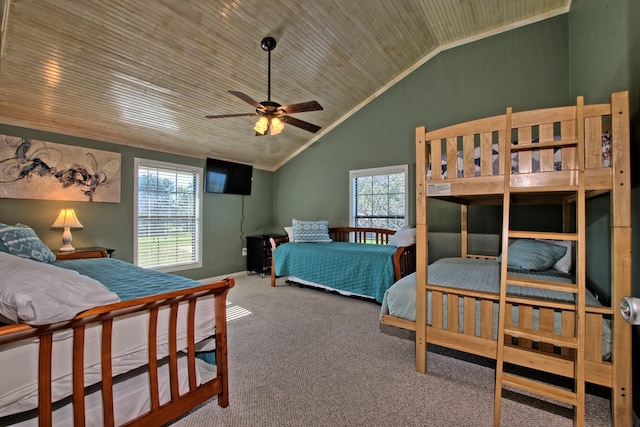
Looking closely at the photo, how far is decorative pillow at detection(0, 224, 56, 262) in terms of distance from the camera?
2.41 metres

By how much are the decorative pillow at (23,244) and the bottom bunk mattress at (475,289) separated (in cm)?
313

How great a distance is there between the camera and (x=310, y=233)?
4.66m

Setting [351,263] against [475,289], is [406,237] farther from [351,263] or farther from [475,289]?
[475,289]

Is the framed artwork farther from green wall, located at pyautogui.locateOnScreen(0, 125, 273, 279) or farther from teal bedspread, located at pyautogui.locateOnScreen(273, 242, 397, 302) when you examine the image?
teal bedspread, located at pyautogui.locateOnScreen(273, 242, 397, 302)

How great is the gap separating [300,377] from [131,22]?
3.29 m

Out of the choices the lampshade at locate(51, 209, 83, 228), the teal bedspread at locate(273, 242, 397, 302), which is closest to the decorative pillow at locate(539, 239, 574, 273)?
the teal bedspread at locate(273, 242, 397, 302)

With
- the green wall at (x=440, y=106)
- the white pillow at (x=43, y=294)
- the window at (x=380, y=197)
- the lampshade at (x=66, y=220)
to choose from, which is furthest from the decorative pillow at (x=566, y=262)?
the lampshade at (x=66, y=220)

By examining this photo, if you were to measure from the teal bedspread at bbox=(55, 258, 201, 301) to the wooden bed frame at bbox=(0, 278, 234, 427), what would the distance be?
291mm

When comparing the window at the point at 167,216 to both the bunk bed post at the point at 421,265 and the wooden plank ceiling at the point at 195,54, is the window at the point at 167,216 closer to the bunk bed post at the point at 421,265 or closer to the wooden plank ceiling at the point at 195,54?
the wooden plank ceiling at the point at 195,54

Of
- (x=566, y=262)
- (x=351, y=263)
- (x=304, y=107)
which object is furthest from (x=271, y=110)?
(x=566, y=262)

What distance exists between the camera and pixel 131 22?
8.11ft

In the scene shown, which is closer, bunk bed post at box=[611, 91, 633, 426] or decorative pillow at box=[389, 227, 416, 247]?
bunk bed post at box=[611, 91, 633, 426]

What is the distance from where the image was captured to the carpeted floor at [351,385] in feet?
5.16

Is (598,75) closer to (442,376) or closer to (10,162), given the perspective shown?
(442,376)
